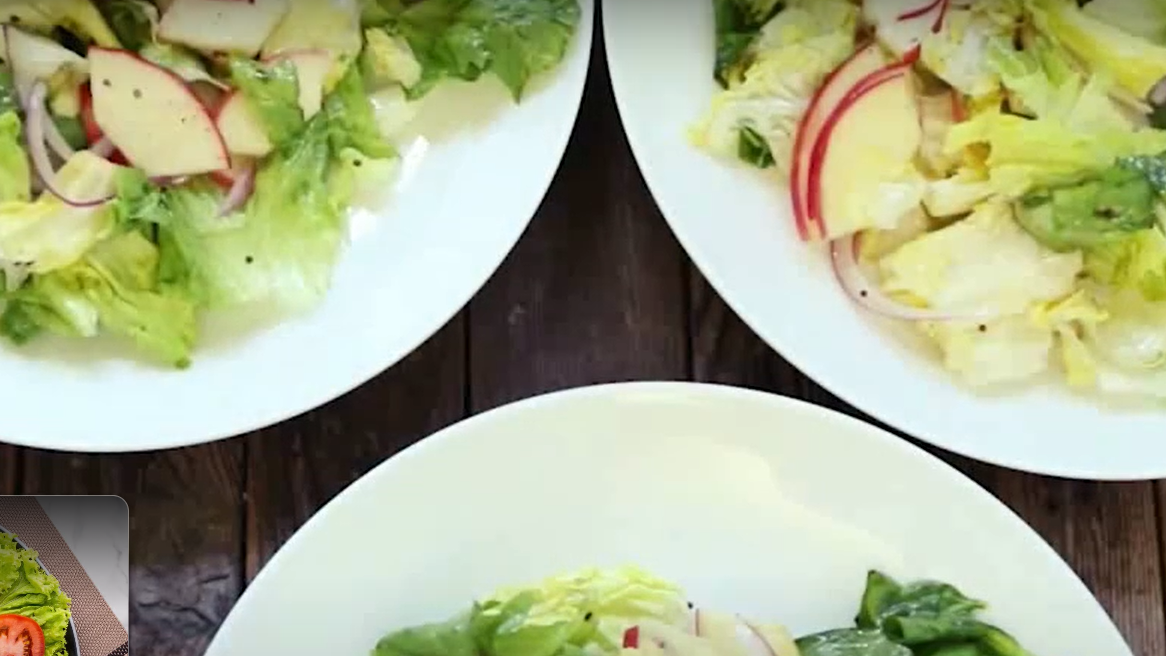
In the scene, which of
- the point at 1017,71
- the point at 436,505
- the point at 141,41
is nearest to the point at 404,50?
the point at 141,41

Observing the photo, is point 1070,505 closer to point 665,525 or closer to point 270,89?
point 665,525

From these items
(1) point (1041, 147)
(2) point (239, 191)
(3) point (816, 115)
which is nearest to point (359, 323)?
(2) point (239, 191)

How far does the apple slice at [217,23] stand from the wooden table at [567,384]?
0.25m

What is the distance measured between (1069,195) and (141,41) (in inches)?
24.1

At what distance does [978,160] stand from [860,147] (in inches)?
3.3

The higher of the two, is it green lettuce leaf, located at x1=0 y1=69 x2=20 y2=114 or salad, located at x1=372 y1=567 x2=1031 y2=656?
green lettuce leaf, located at x1=0 y1=69 x2=20 y2=114

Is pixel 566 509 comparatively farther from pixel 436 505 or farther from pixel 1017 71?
pixel 1017 71

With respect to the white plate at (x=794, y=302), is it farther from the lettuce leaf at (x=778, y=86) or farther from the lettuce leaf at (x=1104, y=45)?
the lettuce leaf at (x=1104, y=45)

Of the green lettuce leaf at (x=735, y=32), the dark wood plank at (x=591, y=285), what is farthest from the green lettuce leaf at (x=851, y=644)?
the green lettuce leaf at (x=735, y=32)

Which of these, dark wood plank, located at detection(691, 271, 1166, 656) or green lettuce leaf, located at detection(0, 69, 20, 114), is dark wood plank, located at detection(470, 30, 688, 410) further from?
green lettuce leaf, located at detection(0, 69, 20, 114)

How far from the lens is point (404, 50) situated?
94 cm

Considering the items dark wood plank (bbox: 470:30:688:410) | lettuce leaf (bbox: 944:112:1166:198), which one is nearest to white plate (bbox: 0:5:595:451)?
dark wood plank (bbox: 470:30:688:410)

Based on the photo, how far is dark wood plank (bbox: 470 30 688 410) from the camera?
3.44ft

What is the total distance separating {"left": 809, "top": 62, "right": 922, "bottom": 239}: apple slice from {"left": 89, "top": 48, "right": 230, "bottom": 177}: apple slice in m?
0.39
